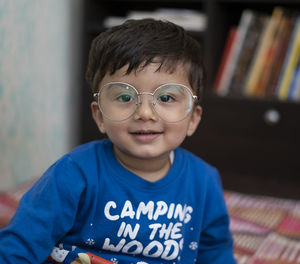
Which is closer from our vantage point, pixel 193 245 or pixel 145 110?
pixel 145 110

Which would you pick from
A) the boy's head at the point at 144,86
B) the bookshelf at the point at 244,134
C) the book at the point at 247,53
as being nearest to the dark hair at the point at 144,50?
the boy's head at the point at 144,86

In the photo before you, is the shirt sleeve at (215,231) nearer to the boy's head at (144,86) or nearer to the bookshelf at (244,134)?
the boy's head at (144,86)

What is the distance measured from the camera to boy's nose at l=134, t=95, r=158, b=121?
801mm

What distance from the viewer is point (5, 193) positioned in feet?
4.80

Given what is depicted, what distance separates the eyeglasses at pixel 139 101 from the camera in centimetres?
81

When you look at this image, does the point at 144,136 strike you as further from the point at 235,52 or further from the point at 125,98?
the point at 235,52

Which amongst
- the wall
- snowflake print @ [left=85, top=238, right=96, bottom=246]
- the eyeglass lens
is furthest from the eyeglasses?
the wall

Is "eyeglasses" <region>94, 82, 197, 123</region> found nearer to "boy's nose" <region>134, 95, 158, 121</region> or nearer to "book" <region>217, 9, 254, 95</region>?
"boy's nose" <region>134, 95, 158, 121</region>

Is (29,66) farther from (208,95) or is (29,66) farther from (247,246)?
(247,246)

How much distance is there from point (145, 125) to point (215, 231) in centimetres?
31

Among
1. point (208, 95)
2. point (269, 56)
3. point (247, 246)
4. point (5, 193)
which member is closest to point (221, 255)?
point (247, 246)

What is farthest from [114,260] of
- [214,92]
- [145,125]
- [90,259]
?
[214,92]

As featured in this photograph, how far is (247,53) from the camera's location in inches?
72.1

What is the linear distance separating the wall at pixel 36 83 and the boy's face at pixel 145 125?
760 millimetres
